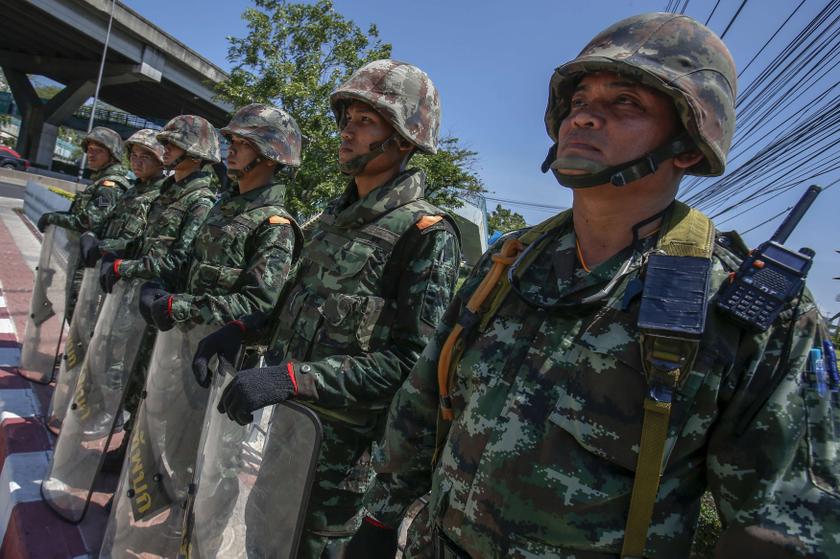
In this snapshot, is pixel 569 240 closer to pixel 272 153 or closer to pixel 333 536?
pixel 333 536

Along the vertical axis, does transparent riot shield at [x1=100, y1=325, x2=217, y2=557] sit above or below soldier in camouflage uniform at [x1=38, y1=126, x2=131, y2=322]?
below

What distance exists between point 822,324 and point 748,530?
0.41m

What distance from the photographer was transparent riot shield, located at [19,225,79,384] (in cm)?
457

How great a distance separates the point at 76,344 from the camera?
3.36 metres

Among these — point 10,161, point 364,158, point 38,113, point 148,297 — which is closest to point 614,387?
point 364,158

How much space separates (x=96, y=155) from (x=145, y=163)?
4.21 feet

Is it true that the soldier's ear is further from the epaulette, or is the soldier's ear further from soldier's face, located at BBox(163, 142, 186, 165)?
soldier's face, located at BBox(163, 142, 186, 165)

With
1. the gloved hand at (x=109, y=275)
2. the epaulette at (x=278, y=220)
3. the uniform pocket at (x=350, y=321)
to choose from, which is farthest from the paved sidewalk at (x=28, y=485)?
the epaulette at (x=278, y=220)

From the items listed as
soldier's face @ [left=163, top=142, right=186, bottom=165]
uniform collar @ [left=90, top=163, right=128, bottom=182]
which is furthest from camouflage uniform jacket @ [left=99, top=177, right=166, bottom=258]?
uniform collar @ [left=90, top=163, right=128, bottom=182]

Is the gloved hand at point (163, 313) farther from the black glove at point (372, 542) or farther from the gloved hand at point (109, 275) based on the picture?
the black glove at point (372, 542)

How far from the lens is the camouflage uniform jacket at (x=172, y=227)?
3.50 meters

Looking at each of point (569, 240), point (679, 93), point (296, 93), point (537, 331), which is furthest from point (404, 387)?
point (296, 93)

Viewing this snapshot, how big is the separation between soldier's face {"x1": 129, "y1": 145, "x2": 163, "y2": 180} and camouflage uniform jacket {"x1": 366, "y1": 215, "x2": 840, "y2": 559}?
15.1 ft

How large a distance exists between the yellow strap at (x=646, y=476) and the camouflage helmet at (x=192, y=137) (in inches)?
162
